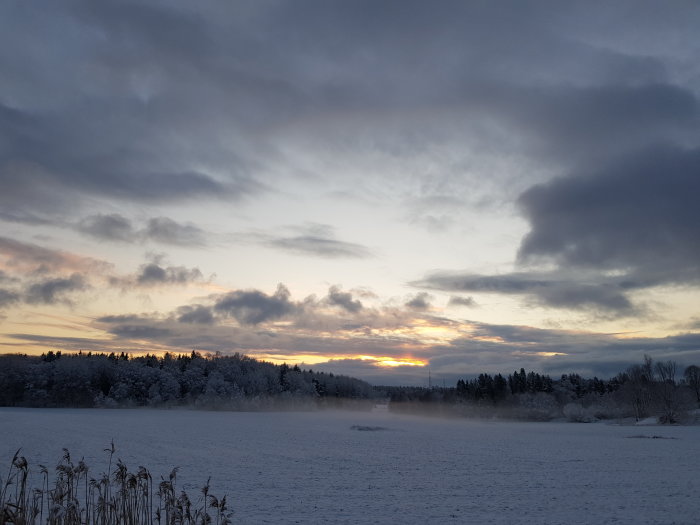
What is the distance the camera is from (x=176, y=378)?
159 metres

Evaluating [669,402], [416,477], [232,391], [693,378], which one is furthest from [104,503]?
[693,378]

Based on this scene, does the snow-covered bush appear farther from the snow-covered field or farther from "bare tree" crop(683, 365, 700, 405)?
the snow-covered field

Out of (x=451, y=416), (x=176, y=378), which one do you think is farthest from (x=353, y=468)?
(x=176, y=378)

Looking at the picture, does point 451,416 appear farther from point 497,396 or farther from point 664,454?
point 664,454

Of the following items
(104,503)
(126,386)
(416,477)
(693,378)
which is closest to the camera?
(104,503)

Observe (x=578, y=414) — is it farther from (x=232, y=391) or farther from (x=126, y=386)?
(x=126, y=386)

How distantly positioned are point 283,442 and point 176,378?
118 meters

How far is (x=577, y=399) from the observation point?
164375 millimetres

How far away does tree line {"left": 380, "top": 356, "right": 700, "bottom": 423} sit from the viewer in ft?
360

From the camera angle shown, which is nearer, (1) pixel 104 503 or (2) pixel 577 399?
(1) pixel 104 503

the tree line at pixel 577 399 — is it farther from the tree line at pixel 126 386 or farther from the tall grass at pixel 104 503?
the tall grass at pixel 104 503

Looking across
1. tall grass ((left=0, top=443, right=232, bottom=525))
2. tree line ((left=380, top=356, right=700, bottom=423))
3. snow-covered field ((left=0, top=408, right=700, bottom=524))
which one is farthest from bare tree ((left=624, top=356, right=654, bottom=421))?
tall grass ((left=0, top=443, right=232, bottom=525))

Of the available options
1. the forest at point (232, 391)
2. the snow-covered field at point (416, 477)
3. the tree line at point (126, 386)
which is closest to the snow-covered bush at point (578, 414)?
the forest at point (232, 391)

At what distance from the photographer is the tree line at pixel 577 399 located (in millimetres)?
109750
